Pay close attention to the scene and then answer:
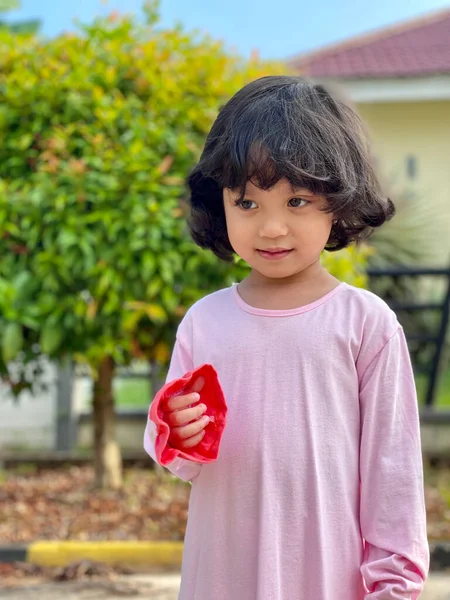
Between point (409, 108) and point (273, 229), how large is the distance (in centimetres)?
917

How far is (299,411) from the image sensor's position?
162cm

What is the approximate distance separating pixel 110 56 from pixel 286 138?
10.9ft

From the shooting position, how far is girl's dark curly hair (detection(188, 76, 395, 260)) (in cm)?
159

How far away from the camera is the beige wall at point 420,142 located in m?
10.3

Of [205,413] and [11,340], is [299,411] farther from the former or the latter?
[11,340]

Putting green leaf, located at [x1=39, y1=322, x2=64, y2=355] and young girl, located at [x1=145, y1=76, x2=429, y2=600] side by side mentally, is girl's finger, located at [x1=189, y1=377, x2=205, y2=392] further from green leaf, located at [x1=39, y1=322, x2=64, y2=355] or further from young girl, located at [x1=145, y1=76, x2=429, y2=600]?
green leaf, located at [x1=39, y1=322, x2=64, y2=355]

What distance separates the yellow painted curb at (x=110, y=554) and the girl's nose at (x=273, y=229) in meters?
3.12

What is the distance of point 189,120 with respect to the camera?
4.65 meters

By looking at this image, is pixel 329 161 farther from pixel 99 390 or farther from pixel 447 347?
pixel 447 347

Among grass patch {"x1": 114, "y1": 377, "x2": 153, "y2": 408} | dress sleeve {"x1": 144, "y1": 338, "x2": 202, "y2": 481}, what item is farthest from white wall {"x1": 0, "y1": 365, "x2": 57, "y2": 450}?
dress sleeve {"x1": 144, "y1": 338, "x2": 202, "y2": 481}

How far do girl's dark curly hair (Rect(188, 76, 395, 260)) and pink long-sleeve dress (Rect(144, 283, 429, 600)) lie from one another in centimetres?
19

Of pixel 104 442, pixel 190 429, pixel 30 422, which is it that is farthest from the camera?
pixel 30 422

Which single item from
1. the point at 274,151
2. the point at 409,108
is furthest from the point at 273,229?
the point at 409,108

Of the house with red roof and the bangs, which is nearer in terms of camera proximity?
the bangs
